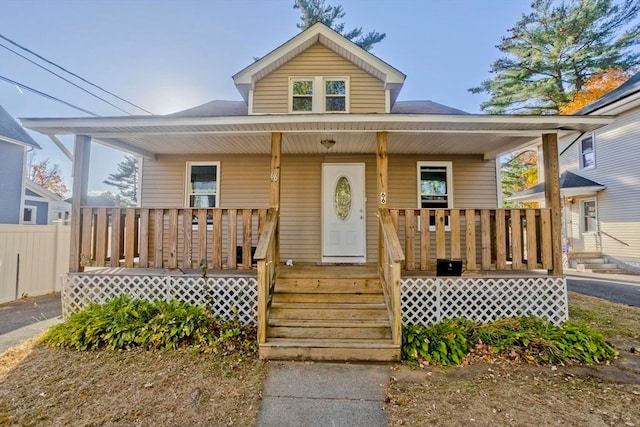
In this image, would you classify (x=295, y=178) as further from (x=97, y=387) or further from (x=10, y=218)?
(x=10, y=218)

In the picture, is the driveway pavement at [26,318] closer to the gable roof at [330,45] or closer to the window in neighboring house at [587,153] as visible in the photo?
the gable roof at [330,45]

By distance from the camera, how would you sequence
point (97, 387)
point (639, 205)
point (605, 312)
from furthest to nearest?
point (639, 205) < point (605, 312) < point (97, 387)

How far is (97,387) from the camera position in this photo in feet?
10.6

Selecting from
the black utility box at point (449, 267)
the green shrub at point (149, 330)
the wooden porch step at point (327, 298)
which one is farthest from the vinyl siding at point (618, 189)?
the green shrub at point (149, 330)

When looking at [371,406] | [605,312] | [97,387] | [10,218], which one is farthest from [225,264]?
[10,218]

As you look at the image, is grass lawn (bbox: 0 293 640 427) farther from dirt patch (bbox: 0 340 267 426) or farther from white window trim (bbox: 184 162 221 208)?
white window trim (bbox: 184 162 221 208)

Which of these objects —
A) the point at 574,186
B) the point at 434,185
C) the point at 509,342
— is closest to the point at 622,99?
the point at 574,186

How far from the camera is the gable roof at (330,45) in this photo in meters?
6.92

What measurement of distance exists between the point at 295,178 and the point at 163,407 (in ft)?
16.8

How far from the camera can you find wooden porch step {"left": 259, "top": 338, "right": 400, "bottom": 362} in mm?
→ 3850

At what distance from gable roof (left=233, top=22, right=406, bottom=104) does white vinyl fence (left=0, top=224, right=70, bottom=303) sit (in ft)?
19.2

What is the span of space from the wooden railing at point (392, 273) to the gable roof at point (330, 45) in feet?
12.2

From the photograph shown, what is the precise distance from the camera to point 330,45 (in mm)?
7195

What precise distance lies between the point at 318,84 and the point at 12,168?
12.9 m
